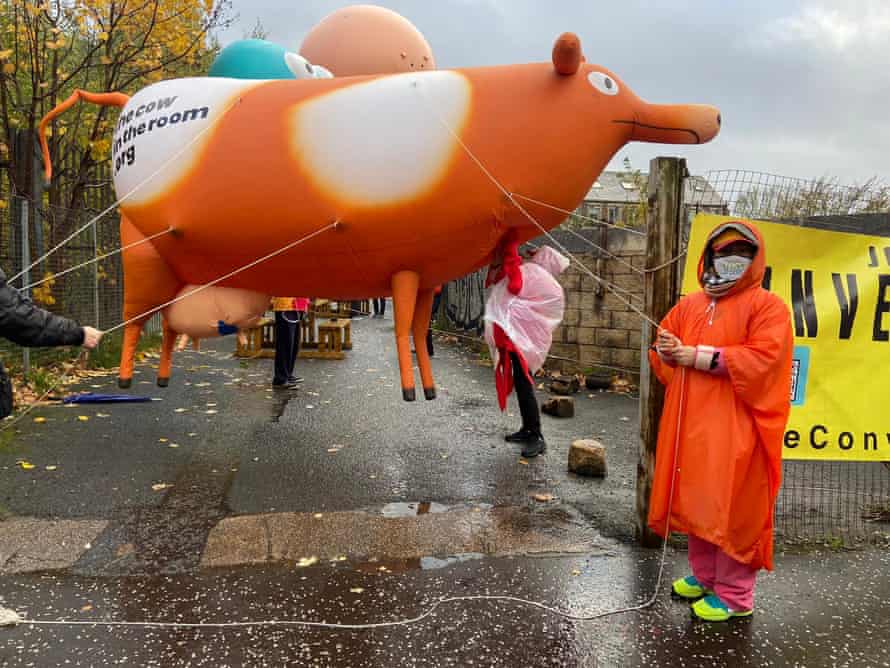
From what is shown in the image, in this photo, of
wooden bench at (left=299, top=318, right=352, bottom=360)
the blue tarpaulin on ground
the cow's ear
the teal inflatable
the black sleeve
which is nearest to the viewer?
the black sleeve

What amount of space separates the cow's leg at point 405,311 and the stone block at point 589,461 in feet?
5.55

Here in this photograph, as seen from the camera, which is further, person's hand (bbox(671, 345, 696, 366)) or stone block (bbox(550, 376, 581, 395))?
stone block (bbox(550, 376, 581, 395))

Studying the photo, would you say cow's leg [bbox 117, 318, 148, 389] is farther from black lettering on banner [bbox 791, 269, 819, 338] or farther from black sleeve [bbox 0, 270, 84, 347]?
black lettering on banner [bbox 791, 269, 819, 338]

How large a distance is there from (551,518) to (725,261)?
1.94m

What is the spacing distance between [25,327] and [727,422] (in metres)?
2.95

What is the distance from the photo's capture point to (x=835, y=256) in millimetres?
3570

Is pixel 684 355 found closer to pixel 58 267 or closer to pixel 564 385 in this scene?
pixel 564 385

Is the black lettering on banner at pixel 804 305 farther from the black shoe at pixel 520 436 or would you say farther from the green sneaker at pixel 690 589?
the black shoe at pixel 520 436

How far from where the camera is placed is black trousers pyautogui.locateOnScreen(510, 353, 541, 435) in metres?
5.19

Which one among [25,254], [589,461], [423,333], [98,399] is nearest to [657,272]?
[423,333]

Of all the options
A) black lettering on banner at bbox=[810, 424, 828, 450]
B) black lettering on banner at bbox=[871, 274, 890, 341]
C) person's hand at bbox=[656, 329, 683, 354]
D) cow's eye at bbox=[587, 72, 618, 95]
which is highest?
cow's eye at bbox=[587, 72, 618, 95]

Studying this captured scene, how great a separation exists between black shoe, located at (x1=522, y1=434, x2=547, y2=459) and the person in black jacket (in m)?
3.36

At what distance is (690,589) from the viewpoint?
2984mm

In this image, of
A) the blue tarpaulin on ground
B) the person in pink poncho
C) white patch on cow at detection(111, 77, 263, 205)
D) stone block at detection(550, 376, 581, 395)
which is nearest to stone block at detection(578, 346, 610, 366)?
stone block at detection(550, 376, 581, 395)
